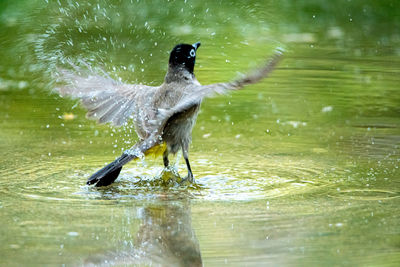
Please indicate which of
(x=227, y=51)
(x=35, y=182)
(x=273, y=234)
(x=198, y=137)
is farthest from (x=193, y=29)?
(x=273, y=234)

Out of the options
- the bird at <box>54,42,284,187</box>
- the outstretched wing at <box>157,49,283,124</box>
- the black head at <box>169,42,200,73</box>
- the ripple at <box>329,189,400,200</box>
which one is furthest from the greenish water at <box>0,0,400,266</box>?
the black head at <box>169,42,200,73</box>

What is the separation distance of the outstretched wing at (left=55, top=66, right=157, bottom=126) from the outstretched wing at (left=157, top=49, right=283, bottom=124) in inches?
22.2

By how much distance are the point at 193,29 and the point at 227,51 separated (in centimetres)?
126

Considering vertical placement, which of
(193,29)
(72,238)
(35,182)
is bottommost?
(193,29)

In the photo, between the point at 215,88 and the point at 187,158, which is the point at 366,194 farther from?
the point at 187,158

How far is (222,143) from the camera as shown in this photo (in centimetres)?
764

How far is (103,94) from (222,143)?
53.8 inches

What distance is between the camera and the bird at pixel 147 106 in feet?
20.9

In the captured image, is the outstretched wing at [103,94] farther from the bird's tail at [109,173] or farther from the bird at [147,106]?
the bird's tail at [109,173]

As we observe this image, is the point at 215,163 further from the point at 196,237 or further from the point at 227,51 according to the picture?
the point at 227,51

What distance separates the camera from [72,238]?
4.62 meters

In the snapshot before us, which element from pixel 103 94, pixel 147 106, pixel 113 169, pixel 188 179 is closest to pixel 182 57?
pixel 147 106

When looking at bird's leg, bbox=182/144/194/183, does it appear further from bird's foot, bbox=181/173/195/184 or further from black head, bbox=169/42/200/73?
black head, bbox=169/42/200/73

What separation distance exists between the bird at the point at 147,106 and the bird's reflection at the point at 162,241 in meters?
0.92
